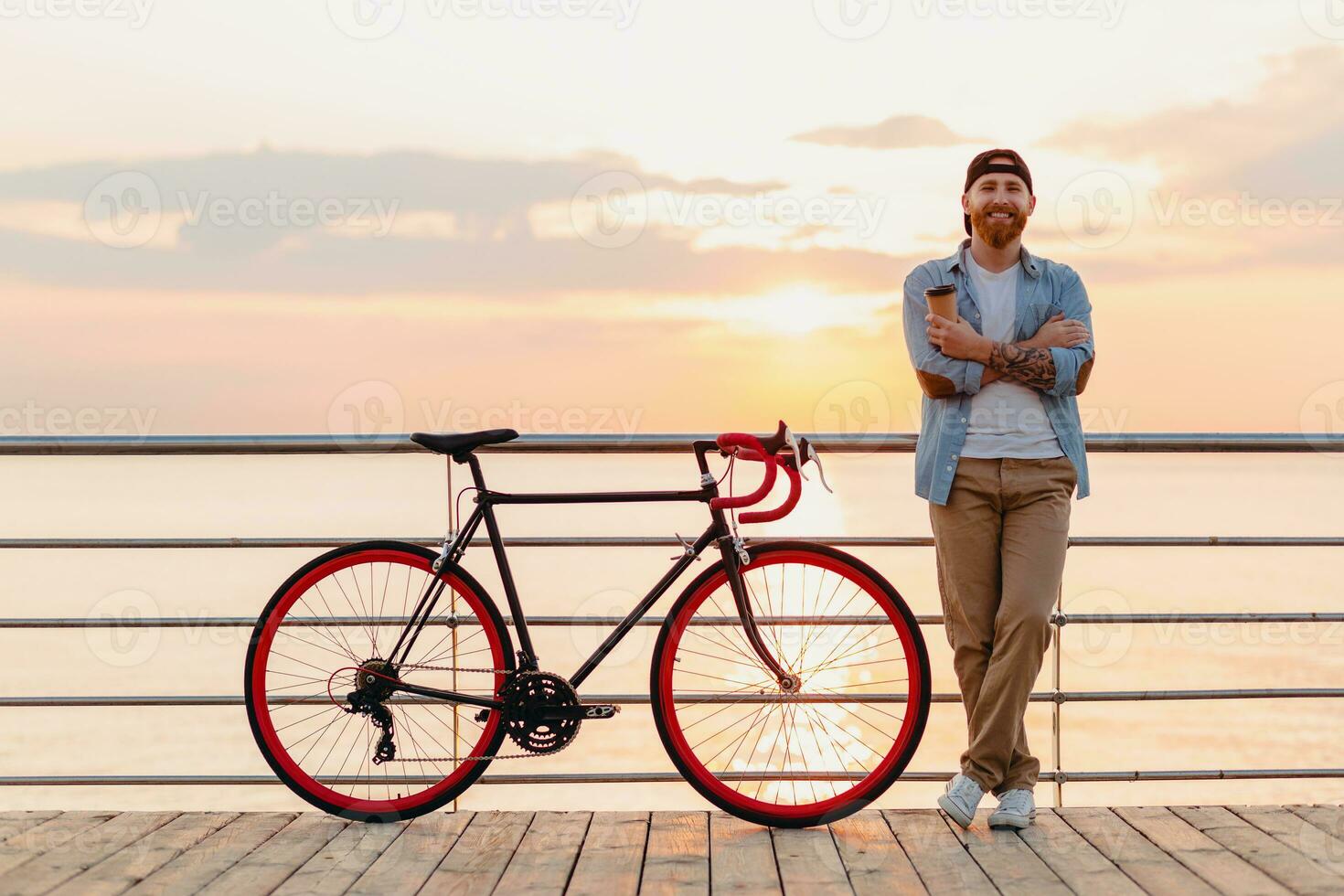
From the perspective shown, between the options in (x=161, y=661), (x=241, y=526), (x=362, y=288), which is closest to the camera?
(x=362, y=288)

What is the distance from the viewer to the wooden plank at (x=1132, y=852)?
267 centimetres

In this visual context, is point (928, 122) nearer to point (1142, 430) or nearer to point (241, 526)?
point (1142, 430)

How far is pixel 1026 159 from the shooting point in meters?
3.14

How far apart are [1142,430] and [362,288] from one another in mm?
23005

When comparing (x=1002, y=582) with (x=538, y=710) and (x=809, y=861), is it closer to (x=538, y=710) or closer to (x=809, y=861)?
(x=809, y=861)

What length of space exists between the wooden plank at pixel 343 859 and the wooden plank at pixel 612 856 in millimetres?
481

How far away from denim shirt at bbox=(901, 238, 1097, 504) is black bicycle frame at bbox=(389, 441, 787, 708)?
0.52 metres

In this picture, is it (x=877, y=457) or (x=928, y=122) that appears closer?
(x=877, y=457)

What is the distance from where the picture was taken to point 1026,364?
3.00 meters

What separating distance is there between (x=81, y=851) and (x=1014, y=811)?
2.22 metres

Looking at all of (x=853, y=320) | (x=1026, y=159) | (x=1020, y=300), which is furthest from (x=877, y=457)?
(x=853, y=320)
